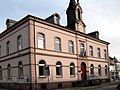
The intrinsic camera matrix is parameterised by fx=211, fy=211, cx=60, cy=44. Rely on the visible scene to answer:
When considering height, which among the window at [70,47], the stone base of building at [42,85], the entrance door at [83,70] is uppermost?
the window at [70,47]

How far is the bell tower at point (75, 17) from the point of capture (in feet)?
131

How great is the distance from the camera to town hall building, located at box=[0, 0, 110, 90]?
95.5 ft

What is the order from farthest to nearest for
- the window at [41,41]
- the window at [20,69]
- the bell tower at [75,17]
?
1. the bell tower at [75,17]
2. the window at [20,69]
3. the window at [41,41]

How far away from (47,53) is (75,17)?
40.4 feet

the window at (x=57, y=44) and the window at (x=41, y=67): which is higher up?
the window at (x=57, y=44)

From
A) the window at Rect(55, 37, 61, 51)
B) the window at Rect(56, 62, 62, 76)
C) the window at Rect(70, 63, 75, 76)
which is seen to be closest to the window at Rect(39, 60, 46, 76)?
the window at Rect(56, 62, 62, 76)

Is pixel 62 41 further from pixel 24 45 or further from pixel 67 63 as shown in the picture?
pixel 24 45

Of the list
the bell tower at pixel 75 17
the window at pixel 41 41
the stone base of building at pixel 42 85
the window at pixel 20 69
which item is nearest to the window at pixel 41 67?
the stone base of building at pixel 42 85

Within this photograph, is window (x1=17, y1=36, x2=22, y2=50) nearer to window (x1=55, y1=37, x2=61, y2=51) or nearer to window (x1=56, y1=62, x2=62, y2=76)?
window (x1=55, y1=37, x2=61, y2=51)

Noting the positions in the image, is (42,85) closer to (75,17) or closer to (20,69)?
(20,69)

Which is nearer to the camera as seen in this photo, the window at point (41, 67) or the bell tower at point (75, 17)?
the window at point (41, 67)

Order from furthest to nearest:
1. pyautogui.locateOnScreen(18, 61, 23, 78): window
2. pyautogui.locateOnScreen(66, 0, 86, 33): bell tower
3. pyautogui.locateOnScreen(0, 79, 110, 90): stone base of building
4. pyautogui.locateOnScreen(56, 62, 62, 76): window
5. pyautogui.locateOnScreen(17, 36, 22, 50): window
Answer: pyautogui.locateOnScreen(66, 0, 86, 33): bell tower, pyautogui.locateOnScreen(56, 62, 62, 76): window, pyautogui.locateOnScreen(17, 36, 22, 50): window, pyautogui.locateOnScreen(18, 61, 23, 78): window, pyautogui.locateOnScreen(0, 79, 110, 90): stone base of building

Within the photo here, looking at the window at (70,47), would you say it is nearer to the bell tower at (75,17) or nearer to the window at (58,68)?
the bell tower at (75,17)

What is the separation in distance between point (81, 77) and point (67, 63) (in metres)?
5.29
